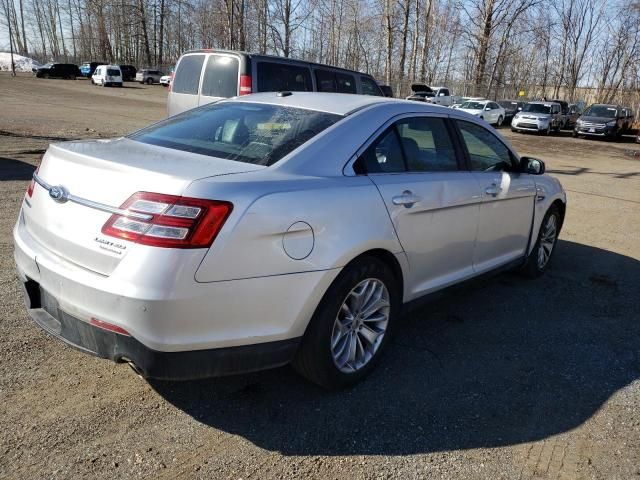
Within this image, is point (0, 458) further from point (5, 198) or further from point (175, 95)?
point (175, 95)

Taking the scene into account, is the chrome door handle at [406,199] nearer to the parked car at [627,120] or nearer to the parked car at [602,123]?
the parked car at [602,123]

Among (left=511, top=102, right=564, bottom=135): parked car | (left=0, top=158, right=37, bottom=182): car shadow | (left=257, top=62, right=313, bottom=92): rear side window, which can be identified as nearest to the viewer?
(left=0, top=158, right=37, bottom=182): car shadow

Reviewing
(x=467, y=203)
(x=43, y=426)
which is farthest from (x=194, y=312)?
(x=467, y=203)

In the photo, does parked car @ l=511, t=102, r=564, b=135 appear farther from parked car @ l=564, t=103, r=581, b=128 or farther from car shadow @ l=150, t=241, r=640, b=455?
car shadow @ l=150, t=241, r=640, b=455

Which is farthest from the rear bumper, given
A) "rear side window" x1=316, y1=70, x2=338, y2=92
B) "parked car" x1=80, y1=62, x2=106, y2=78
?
"parked car" x1=80, y1=62, x2=106, y2=78

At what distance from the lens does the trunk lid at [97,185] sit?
244cm

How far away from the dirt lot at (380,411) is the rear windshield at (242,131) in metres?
1.32

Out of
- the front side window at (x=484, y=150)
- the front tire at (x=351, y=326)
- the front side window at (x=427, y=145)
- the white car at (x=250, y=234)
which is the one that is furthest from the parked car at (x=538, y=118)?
the front tire at (x=351, y=326)

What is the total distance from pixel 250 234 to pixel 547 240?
3944mm

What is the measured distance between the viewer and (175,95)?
30.3 ft

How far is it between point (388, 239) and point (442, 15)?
59.1m

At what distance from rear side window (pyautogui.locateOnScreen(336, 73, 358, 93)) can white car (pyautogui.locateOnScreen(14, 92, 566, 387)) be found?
6710 millimetres

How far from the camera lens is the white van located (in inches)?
1971

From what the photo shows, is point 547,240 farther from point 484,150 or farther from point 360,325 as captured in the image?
point 360,325
